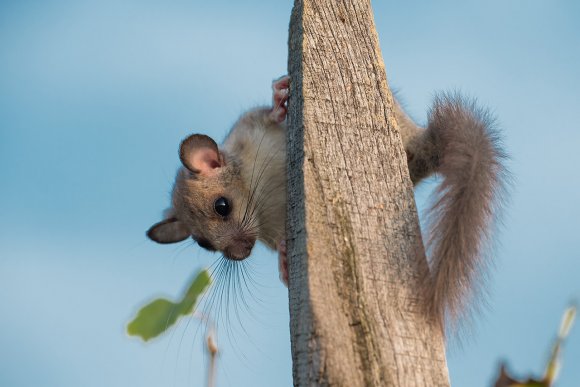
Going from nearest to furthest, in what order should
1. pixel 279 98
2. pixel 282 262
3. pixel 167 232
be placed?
pixel 282 262 → pixel 279 98 → pixel 167 232

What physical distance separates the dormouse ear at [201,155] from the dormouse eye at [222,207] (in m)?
0.17

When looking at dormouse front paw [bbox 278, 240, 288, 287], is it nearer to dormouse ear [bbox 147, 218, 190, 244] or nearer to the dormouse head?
the dormouse head

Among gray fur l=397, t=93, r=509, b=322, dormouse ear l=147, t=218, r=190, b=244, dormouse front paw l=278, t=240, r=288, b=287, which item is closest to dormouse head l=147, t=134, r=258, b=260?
dormouse ear l=147, t=218, r=190, b=244

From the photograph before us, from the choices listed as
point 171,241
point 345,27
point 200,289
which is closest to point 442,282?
point 200,289

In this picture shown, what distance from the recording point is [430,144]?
11.2ft

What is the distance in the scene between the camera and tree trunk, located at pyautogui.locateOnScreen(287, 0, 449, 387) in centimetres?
193

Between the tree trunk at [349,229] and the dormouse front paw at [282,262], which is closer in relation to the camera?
the tree trunk at [349,229]

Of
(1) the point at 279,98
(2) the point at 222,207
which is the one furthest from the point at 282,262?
(2) the point at 222,207

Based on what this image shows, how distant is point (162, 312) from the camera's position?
7.27ft

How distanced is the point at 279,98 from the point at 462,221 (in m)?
1.67

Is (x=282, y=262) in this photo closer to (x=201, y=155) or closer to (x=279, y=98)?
(x=279, y=98)

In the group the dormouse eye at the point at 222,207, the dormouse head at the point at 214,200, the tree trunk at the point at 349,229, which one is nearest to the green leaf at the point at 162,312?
the tree trunk at the point at 349,229

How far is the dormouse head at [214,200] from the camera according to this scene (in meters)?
4.11

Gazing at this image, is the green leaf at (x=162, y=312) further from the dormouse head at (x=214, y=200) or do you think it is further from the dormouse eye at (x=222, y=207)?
the dormouse eye at (x=222, y=207)
